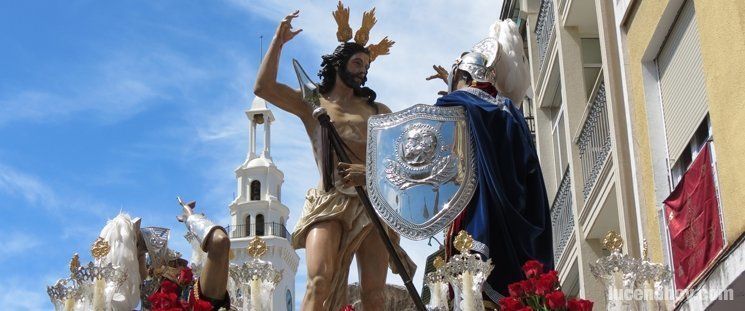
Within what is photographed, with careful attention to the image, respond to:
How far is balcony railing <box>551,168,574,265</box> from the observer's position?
70.5 feet

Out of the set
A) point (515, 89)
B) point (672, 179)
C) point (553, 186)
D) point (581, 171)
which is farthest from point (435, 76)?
point (553, 186)

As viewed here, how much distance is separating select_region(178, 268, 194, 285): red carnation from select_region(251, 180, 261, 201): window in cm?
8596

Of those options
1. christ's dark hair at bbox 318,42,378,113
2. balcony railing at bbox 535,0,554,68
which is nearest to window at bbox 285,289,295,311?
balcony railing at bbox 535,0,554,68

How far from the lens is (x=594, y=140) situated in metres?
19.0

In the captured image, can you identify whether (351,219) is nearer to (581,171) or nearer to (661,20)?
(661,20)

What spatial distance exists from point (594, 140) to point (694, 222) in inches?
236

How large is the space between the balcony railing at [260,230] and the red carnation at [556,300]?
8455 centimetres

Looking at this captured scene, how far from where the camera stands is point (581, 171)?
2008 cm

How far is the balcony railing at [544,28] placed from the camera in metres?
22.5

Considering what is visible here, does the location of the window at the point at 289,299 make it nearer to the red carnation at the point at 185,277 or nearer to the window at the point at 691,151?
the window at the point at 691,151

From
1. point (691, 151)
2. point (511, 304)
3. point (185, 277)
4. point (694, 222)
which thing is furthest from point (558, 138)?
point (511, 304)

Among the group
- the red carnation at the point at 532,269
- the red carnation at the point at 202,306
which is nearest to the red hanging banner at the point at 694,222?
the red carnation at the point at 532,269

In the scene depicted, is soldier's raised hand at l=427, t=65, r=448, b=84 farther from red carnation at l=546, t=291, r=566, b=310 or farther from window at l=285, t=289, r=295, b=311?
window at l=285, t=289, r=295, b=311

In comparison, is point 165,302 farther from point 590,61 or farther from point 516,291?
→ point 590,61
